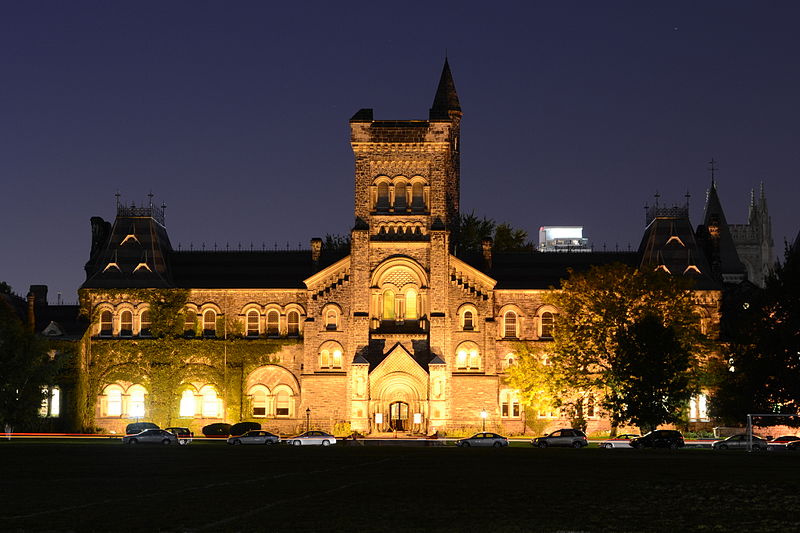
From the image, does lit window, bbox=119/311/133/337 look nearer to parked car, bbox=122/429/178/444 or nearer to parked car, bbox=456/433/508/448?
parked car, bbox=122/429/178/444

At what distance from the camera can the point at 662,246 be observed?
8588 cm

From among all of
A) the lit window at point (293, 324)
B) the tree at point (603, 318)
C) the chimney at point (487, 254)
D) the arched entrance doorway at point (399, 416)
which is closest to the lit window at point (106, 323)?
the lit window at point (293, 324)

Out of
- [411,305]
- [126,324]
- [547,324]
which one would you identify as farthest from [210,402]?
[547,324]

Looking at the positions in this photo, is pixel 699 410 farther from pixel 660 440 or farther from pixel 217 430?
pixel 217 430

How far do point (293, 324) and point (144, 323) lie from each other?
10772 millimetres

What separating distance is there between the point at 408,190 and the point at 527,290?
36.4ft

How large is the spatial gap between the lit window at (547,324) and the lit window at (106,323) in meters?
31.1

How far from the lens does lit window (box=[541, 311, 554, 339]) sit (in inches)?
3287

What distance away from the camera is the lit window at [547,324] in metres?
83.5

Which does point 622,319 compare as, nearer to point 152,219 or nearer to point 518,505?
point 152,219

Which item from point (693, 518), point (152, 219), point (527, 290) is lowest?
point (693, 518)

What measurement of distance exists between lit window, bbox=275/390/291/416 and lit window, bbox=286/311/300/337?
4.24m

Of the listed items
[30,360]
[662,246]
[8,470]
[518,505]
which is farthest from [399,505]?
[662,246]

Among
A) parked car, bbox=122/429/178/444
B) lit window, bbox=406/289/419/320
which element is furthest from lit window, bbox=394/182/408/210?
parked car, bbox=122/429/178/444
